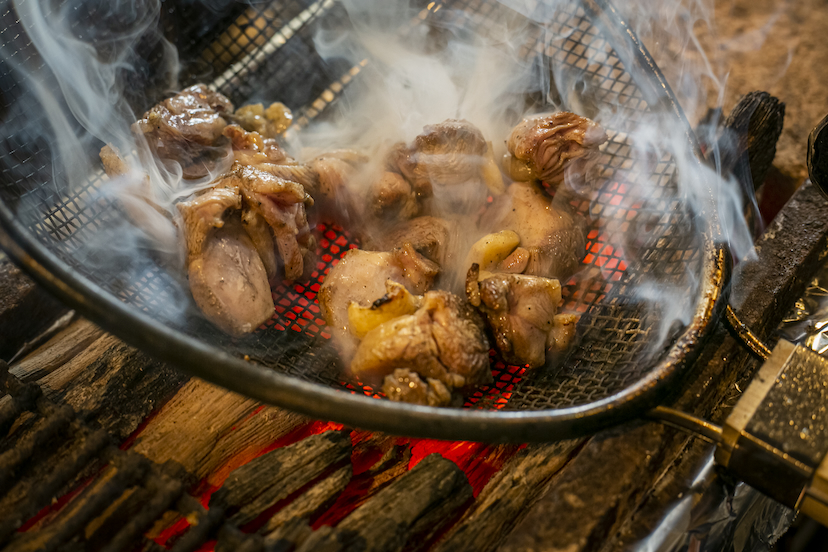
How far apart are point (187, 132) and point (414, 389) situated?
1.62 meters

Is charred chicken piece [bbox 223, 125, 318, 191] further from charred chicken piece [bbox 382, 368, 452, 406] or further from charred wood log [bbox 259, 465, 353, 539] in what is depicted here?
charred wood log [bbox 259, 465, 353, 539]

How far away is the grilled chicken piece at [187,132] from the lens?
8.06ft

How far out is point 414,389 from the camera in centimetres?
184

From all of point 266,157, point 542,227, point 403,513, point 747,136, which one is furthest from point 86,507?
point 747,136

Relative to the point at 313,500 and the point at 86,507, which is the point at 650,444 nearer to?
the point at 313,500

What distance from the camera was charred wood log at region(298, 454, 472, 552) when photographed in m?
1.69

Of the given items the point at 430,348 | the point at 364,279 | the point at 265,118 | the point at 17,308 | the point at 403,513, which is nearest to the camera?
the point at 403,513

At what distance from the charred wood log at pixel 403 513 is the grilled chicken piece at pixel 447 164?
1.22m

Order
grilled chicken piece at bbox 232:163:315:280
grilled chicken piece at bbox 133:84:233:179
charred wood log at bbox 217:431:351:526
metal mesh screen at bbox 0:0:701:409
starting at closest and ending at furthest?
charred wood log at bbox 217:431:351:526 → metal mesh screen at bbox 0:0:701:409 → grilled chicken piece at bbox 232:163:315:280 → grilled chicken piece at bbox 133:84:233:179

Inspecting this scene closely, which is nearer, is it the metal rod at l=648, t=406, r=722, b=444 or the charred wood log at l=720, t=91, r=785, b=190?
the metal rod at l=648, t=406, r=722, b=444

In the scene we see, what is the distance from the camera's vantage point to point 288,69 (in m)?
3.28

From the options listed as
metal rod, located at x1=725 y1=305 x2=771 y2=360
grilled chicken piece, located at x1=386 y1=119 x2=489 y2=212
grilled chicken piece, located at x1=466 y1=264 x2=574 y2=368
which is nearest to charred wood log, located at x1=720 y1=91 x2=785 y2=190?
metal rod, located at x1=725 y1=305 x2=771 y2=360

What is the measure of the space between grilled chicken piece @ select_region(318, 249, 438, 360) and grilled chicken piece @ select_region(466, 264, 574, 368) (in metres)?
0.25

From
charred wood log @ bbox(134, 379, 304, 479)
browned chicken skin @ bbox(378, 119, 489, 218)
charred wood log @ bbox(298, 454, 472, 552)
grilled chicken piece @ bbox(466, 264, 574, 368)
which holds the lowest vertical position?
charred wood log @ bbox(134, 379, 304, 479)
